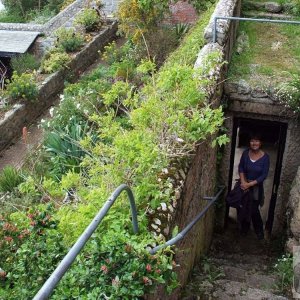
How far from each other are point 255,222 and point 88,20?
8683 millimetres

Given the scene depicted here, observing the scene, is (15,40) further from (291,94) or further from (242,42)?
(291,94)

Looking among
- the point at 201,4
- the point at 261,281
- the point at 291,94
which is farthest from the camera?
the point at 201,4

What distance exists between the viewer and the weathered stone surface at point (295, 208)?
276 inches

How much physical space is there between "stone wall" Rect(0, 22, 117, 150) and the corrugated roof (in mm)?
1719

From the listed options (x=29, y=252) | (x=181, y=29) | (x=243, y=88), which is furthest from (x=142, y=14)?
(x=29, y=252)

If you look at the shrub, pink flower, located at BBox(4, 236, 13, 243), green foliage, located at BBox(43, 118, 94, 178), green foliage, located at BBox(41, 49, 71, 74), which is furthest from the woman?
the shrub

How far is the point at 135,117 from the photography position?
14.5ft

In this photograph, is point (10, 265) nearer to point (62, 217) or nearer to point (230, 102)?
point (62, 217)

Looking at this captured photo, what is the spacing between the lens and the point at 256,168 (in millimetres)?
7410

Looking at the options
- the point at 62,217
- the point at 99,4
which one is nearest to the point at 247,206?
the point at 62,217

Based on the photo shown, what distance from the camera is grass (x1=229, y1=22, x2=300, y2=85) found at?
7.90 meters

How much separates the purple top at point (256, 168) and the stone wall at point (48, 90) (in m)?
5.00

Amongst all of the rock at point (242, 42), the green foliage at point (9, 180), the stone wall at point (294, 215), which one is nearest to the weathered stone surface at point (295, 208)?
the stone wall at point (294, 215)

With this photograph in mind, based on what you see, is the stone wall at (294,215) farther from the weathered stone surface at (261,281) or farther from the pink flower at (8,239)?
the pink flower at (8,239)
